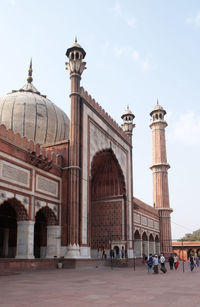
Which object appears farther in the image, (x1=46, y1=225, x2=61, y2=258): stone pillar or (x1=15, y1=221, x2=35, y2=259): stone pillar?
(x1=46, y1=225, x2=61, y2=258): stone pillar

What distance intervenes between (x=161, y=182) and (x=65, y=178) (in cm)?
2269

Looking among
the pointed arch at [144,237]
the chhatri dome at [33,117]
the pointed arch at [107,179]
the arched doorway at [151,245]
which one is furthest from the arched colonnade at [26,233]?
the arched doorway at [151,245]

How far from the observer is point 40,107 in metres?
27.0

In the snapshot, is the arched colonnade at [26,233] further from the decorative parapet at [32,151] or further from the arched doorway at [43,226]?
the decorative parapet at [32,151]

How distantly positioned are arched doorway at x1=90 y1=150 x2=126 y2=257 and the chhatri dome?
4451 mm

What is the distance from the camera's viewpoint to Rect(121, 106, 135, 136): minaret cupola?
3228 cm

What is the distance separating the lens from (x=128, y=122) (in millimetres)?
32469

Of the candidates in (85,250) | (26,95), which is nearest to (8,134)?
(85,250)

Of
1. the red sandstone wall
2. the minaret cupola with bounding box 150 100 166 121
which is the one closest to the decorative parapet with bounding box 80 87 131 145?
the red sandstone wall

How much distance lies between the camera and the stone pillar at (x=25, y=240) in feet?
54.7

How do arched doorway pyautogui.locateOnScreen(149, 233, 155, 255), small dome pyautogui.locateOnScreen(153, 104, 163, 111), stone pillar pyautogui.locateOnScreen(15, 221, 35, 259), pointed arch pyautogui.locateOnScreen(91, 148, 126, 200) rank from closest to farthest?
stone pillar pyautogui.locateOnScreen(15, 221, 35, 259) < pointed arch pyautogui.locateOnScreen(91, 148, 126, 200) < arched doorway pyautogui.locateOnScreen(149, 233, 155, 255) < small dome pyautogui.locateOnScreen(153, 104, 163, 111)

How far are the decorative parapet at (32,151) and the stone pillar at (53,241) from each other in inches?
145

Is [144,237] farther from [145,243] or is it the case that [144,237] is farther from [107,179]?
[107,179]

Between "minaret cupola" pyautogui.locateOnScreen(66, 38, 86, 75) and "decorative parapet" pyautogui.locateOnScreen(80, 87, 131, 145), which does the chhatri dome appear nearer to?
"decorative parapet" pyautogui.locateOnScreen(80, 87, 131, 145)
